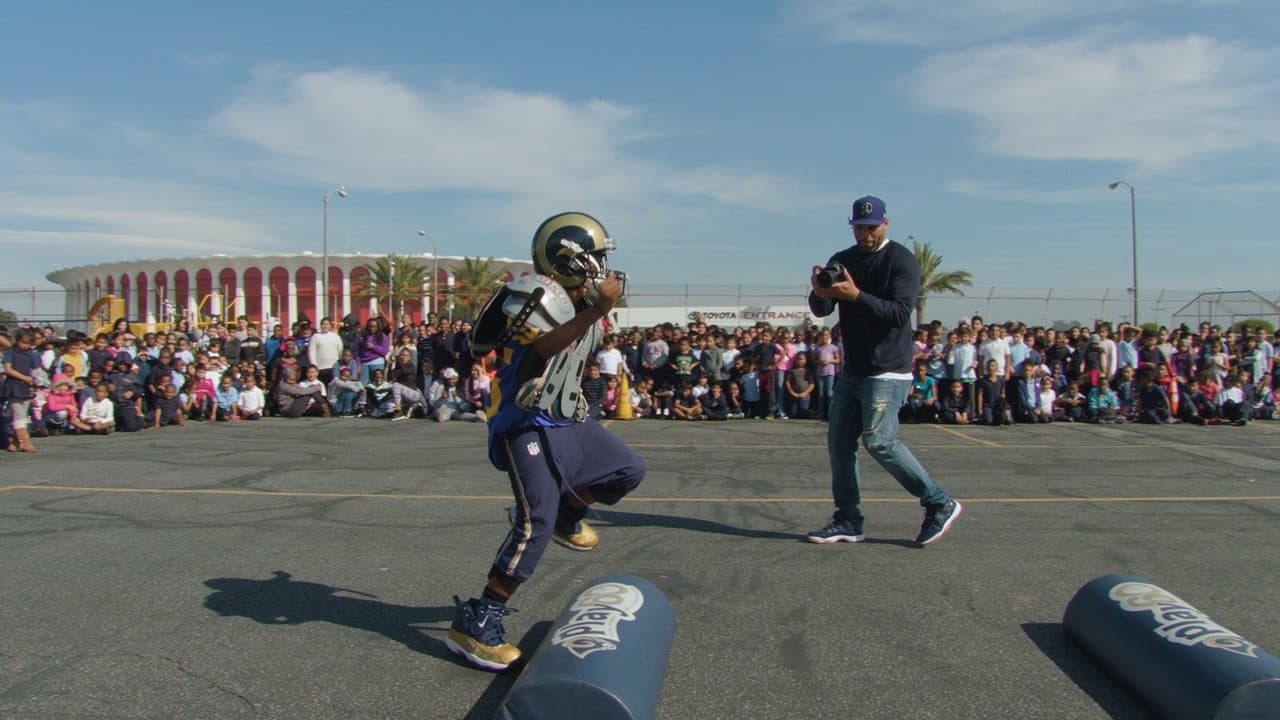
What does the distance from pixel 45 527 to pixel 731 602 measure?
15.4 feet

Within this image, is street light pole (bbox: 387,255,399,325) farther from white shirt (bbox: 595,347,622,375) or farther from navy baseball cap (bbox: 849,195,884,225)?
navy baseball cap (bbox: 849,195,884,225)

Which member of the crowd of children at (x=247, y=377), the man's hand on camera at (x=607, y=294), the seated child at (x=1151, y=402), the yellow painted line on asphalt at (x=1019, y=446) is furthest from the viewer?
the seated child at (x=1151, y=402)

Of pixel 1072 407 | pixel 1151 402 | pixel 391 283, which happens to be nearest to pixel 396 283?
pixel 391 283

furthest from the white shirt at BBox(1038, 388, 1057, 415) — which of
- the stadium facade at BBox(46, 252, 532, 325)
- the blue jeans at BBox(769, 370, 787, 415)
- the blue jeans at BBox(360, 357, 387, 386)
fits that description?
the stadium facade at BBox(46, 252, 532, 325)

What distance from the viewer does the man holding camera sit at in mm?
5281

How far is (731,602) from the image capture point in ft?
14.0

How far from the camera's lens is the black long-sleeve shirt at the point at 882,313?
5.26m

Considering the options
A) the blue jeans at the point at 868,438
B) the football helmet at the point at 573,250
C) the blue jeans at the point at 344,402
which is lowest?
the blue jeans at the point at 344,402

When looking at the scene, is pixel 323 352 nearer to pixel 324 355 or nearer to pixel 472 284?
pixel 324 355

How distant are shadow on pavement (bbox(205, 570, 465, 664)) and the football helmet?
163cm

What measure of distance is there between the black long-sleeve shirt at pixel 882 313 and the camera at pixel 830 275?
0.15 metres

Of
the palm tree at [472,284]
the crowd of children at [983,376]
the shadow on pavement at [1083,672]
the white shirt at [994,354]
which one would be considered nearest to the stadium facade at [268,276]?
the palm tree at [472,284]

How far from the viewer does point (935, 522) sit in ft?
17.6

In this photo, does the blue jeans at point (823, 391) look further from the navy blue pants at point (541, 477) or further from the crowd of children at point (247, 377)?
the navy blue pants at point (541, 477)
